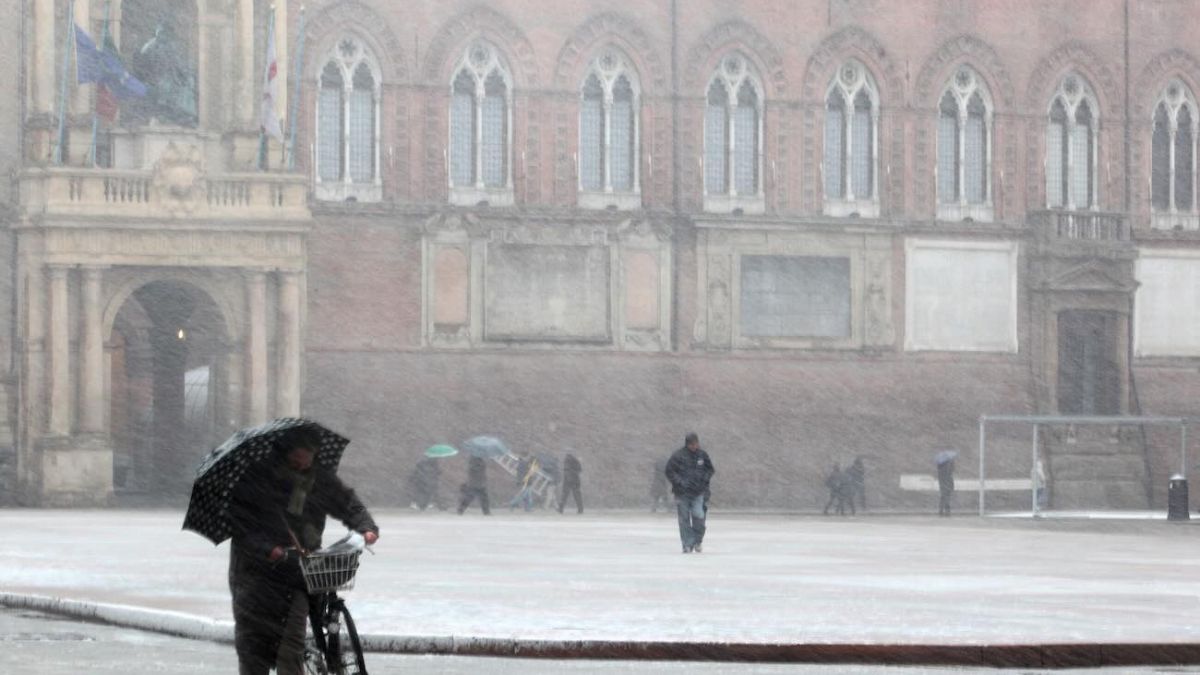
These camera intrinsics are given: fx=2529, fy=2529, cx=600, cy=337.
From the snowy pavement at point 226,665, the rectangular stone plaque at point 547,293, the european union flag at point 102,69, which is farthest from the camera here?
the rectangular stone plaque at point 547,293

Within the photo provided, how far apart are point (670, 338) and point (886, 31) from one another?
8071 mm

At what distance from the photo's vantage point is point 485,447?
4794cm

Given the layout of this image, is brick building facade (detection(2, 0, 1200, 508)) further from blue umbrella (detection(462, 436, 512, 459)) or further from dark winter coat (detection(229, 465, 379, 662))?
dark winter coat (detection(229, 465, 379, 662))

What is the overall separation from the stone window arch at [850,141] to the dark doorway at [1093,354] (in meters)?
5.22

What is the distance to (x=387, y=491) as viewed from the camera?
48.6m

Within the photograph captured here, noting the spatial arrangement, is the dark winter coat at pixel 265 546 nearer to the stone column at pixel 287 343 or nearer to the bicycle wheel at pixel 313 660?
the bicycle wheel at pixel 313 660

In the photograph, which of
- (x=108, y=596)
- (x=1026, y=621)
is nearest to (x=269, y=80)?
(x=108, y=596)

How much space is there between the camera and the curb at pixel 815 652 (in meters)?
15.6

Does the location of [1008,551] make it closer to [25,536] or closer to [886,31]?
[25,536]

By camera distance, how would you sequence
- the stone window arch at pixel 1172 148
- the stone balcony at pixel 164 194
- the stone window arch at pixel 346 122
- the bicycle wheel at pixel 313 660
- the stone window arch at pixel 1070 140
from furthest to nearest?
the stone window arch at pixel 1172 148
the stone window arch at pixel 1070 140
the stone window arch at pixel 346 122
the stone balcony at pixel 164 194
the bicycle wheel at pixel 313 660

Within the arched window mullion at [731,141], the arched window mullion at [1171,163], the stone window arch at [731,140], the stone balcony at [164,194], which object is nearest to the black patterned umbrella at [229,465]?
the stone balcony at [164,194]

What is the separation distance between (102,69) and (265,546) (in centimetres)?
3553

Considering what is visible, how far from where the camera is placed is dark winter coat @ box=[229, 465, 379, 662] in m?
11.4

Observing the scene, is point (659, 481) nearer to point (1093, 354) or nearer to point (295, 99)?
point (295, 99)
